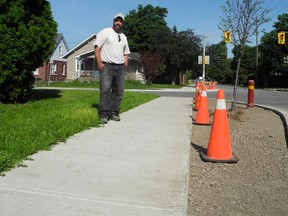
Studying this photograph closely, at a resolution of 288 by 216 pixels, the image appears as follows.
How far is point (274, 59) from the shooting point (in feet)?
197

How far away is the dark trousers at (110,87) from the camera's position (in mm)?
7582

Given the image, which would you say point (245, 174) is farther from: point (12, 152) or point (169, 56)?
point (169, 56)

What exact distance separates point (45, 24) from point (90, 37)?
39531 millimetres

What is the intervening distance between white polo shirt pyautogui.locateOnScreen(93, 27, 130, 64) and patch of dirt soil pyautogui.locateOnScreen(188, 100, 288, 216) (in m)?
2.09

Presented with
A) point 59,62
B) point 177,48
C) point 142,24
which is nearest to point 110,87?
point 177,48

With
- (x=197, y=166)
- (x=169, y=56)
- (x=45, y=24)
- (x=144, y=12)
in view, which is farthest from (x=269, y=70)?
(x=197, y=166)

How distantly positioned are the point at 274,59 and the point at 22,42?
55081 millimetres

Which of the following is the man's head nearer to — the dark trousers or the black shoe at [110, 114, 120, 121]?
the dark trousers

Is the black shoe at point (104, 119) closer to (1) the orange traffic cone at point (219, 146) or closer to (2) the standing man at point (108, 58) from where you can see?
(2) the standing man at point (108, 58)

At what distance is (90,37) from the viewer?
4941 centimetres

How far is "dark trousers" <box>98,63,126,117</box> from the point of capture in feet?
24.9

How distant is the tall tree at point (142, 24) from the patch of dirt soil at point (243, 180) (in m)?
62.1

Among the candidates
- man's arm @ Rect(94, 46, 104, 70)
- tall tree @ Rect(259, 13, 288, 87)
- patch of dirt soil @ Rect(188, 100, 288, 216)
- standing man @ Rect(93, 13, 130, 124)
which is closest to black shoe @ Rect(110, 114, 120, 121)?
standing man @ Rect(93, 13, 130, 124)

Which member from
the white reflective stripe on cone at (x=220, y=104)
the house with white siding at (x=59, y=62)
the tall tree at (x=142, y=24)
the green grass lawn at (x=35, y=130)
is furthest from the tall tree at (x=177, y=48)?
the white reflective stripe on cone at (x=220, y=104)
